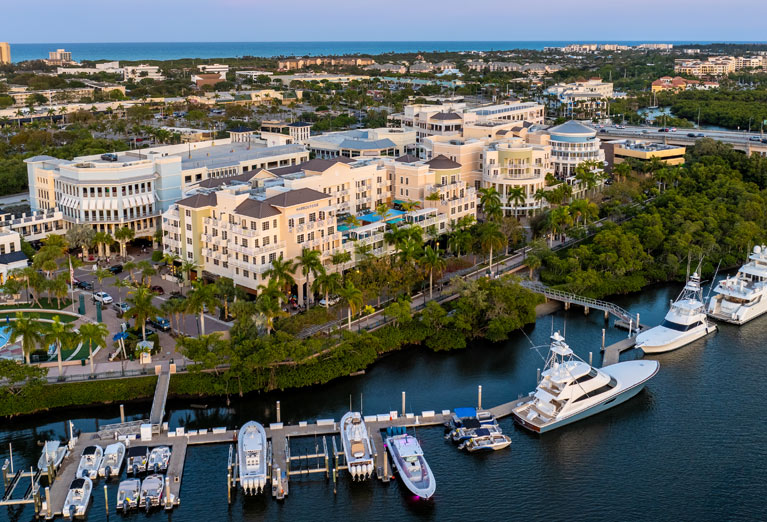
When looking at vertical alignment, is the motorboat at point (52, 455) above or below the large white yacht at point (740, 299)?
below

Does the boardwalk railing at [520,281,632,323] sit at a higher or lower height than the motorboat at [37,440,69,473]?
higher

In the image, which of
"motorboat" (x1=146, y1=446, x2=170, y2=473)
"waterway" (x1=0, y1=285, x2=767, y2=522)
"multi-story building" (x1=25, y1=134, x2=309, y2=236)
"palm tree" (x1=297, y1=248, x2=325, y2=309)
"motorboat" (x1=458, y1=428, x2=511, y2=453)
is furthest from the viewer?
"multi-story building" (x1=25, y1=134, x2=309, y2=236)

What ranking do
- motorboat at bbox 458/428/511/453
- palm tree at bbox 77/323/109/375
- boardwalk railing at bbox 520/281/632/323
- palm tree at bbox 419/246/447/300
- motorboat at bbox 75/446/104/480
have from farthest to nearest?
boardwalk railing at bbox 520/281/632/323 < palm tree at bbox 419/246/447/300 < palm tree at bbox 77/323/109/375 < motorboat at bbox 458/428/511/453 < motorboat at bbox 75/446/104/480

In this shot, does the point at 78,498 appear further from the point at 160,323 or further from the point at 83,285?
the point at 83,285

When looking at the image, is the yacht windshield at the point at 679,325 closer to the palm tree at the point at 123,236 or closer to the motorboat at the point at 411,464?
the motorboat at the point at 411,464

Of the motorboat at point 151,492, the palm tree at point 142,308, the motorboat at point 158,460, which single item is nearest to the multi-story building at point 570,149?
the palm tree at point 142,308

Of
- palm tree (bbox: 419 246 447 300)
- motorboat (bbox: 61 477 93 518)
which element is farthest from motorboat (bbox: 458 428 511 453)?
palm tree (bbox: 419 246 447 300)

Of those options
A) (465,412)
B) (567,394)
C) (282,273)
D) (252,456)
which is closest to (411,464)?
(465,412)

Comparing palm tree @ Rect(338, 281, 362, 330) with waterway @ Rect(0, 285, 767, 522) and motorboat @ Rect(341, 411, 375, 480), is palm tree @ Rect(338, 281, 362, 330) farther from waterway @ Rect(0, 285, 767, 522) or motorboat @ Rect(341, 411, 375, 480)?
motorboat @ Rect(341, 411, 375, 480)
